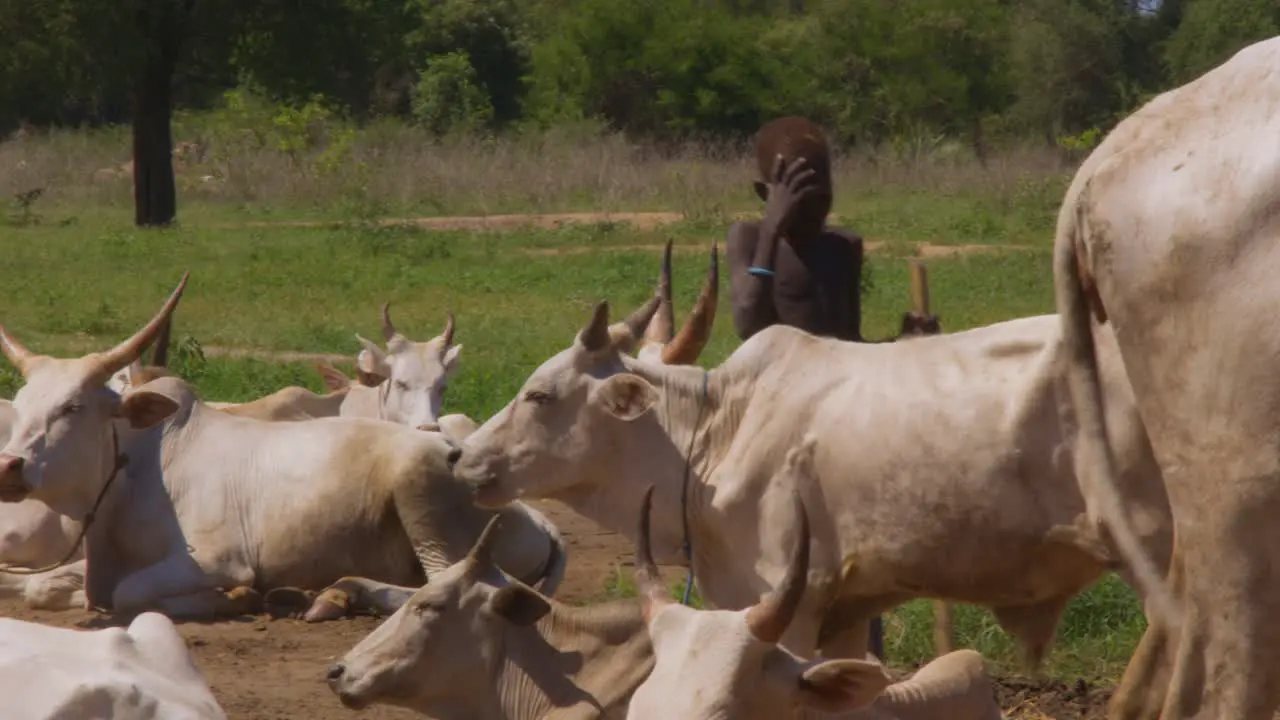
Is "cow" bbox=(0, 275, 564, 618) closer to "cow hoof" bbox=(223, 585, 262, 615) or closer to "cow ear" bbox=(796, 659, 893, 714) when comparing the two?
"cow hoof" bbox=(223, 585, 262, 615)

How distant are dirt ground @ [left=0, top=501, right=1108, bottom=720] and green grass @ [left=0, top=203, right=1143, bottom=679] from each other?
0.77 m

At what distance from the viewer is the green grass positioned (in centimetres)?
1432

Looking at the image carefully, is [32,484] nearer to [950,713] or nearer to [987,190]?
[950,713]

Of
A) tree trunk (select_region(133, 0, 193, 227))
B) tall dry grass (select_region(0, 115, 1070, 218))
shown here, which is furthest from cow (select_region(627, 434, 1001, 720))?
tree trunk (select_region(133, 0, 193, 227))

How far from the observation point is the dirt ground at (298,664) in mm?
6137

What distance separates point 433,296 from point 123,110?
35415mm

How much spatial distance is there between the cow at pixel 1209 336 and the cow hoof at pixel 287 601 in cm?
446

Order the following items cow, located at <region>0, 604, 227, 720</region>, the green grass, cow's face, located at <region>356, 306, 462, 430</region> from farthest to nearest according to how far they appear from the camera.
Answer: the green grass
cow's face, located at <region>356, 306, 462, 430</region>
cow, located at <region>0, 604, 227, 720</region>

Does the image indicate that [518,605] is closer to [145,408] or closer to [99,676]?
[99,676]

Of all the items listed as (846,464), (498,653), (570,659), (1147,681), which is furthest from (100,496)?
(1147,681)

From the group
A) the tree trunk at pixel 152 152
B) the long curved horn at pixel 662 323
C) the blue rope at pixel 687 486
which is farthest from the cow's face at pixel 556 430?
the tree trunk at pixel 152 152

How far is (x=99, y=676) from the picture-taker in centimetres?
368

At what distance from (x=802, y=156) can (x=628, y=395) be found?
3.36 feet

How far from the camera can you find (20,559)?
820cm
